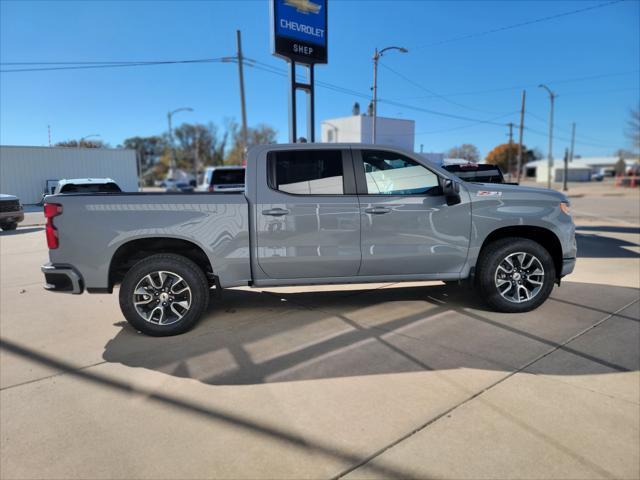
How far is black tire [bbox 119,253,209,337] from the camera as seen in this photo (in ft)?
14.3

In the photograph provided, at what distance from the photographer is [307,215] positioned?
14.8 ft

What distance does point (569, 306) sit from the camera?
5285 millimetres

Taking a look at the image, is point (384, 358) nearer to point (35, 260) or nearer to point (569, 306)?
point (569, 306)

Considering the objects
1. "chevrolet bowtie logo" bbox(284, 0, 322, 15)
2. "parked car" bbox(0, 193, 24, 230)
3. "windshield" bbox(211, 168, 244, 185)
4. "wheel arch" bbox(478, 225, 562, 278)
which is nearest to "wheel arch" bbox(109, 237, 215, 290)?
"wheel arch" bbox(478, 225, 562, 278)

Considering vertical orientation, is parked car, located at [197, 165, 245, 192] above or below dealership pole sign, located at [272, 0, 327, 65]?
below

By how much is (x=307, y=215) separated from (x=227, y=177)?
552 inches

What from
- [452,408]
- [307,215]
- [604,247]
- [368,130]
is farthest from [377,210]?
[368,130]

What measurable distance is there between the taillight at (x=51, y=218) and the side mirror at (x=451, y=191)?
390 cm

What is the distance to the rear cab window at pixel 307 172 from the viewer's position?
460 cm

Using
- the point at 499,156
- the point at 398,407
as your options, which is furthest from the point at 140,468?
the point at 499,156

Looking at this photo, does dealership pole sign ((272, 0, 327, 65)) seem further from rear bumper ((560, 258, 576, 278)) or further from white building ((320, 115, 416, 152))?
white building ((320, 115, 416, 152))

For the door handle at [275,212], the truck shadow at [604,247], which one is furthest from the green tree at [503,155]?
the door handle at [275,212]

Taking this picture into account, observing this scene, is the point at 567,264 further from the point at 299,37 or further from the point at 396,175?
the point at 299,37

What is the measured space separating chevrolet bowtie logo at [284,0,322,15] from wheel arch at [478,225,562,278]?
32.2 ft
